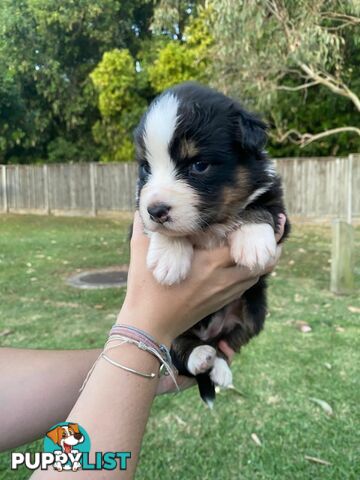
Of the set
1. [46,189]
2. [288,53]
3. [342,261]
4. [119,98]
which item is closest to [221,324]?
[342,261]

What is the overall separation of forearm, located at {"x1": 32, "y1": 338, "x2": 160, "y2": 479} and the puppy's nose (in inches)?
19.8

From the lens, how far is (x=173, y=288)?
6.81ft

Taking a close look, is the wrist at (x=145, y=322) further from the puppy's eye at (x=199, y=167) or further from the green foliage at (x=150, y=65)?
the green foliage at (x=150, y=65)

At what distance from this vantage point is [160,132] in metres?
2.01

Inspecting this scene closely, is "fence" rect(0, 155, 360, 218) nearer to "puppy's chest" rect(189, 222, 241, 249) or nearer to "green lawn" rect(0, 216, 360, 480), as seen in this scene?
"green lawn" rect(0, 216, 360, 480)

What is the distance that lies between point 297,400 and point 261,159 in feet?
7.60

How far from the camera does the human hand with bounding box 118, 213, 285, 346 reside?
194 cm

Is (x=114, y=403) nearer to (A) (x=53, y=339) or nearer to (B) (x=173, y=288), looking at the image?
(B) (x=173, y=288)

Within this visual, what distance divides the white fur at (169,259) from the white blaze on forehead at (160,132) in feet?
1.07

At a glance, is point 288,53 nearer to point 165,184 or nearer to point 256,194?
point 256,194

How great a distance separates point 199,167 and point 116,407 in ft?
3.27

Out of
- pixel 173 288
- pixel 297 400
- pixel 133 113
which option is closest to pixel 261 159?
pixel 173 288

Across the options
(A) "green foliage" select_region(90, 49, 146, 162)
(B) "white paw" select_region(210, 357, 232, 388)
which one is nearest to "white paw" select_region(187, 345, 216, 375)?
(B) "white paw" select_region(210, 357, 232, 388)

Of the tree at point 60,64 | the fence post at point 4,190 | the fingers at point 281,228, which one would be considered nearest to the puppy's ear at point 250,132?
the fingers at point 281,228
